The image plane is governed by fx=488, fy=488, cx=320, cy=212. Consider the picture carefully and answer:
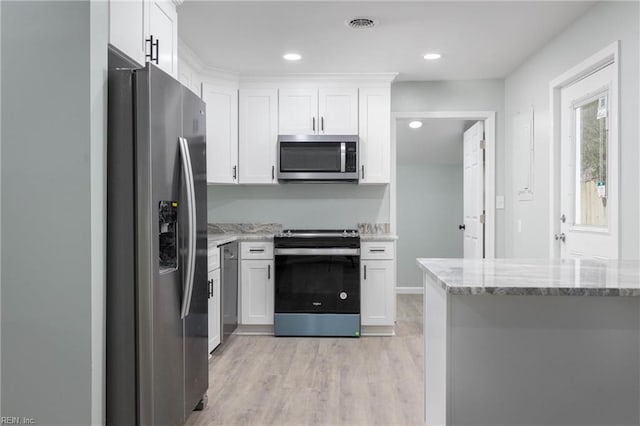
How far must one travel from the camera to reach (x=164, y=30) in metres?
2.68

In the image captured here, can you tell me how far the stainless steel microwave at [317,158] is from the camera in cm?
456

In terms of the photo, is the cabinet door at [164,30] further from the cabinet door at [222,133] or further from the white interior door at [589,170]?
the white interior door at [589,170]

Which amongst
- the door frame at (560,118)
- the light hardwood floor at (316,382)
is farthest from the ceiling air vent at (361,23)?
the light hardwood floor at (316,382)

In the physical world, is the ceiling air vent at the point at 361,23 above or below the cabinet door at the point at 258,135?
above

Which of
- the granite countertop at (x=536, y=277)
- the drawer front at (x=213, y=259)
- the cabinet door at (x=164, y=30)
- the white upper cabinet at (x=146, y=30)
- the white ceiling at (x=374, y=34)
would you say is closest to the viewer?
the granite countertop at (x=536, y=277)

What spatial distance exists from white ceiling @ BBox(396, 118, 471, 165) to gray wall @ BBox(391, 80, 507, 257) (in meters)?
0.72

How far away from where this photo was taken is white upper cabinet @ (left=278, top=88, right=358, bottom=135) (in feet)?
15.3

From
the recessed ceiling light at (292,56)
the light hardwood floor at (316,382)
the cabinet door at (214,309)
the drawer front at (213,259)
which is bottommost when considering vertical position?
the light hardwood floor at (316,382)

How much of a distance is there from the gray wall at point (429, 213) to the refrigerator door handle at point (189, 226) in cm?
431

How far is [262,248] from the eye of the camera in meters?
4.45

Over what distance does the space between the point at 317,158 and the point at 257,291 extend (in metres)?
1.35

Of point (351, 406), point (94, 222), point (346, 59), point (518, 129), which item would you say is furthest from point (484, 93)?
point (94, 222)

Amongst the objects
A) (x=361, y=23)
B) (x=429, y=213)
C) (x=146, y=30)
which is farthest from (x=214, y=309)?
(x=429, y=213)

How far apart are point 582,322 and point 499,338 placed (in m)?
0.27
